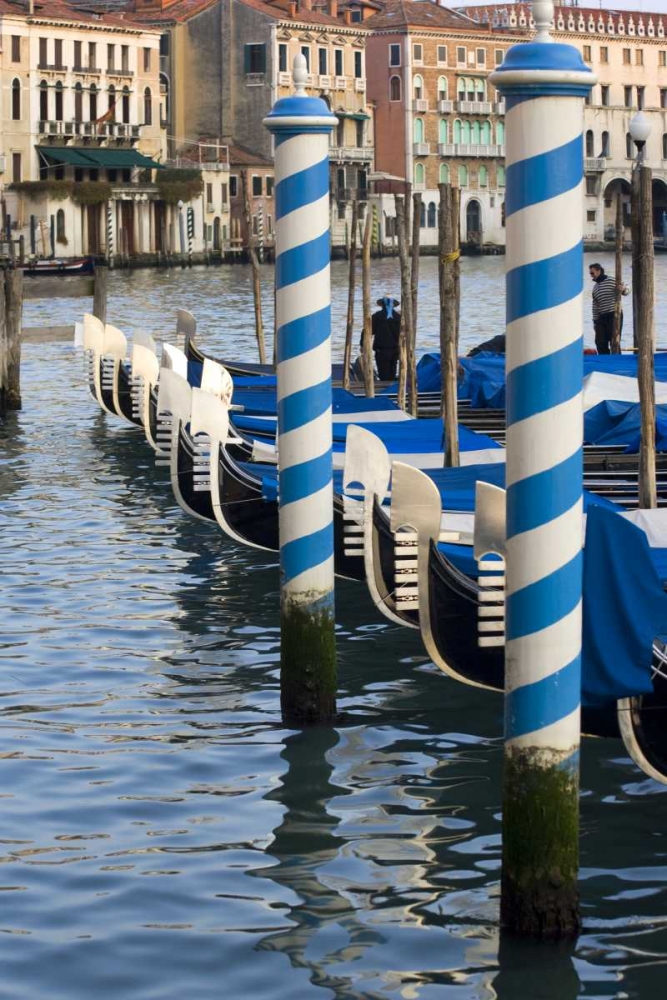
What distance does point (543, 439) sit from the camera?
3051mm

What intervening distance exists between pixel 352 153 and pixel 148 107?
6.11m

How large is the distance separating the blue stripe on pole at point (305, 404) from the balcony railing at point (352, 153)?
4234 centimetres

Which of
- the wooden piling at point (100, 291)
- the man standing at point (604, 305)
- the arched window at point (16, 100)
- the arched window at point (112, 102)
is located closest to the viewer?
the man standing at point (604, 305)

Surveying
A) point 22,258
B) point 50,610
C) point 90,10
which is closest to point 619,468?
point 50,610

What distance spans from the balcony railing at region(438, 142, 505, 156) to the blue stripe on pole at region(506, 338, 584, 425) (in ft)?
156

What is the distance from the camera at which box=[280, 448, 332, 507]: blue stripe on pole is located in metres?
4.43

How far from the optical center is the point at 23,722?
16.0 feet

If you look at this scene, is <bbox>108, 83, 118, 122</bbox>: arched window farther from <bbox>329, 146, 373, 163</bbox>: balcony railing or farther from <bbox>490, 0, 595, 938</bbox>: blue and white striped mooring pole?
<bbox>490, 0, 595, 938</bbox>: blue and white striped mooring pole

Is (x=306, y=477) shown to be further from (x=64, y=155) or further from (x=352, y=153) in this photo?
(x=352, y=153)

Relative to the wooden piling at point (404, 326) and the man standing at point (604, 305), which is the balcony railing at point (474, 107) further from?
the wooden piling at point (404, 326)

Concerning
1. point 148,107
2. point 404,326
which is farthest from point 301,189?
point 148,107

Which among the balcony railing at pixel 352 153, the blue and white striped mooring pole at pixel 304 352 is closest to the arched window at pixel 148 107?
the balcony railing at pixel 352 153

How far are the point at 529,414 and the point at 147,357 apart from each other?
273 inches

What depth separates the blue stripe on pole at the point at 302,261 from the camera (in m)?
4.42
